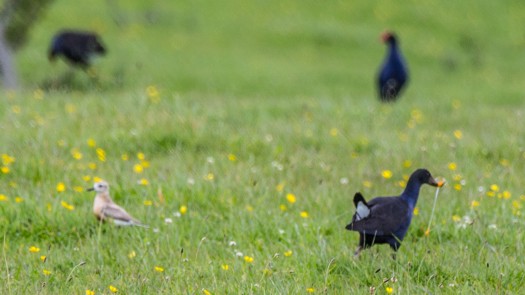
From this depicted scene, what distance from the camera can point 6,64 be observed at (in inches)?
703

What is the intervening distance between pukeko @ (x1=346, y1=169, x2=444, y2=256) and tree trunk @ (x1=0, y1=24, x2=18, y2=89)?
14.6 m

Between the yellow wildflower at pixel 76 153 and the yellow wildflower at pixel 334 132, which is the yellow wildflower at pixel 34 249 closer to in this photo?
the yellow wildflower at pixel 76 153

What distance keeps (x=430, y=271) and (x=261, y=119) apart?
595 centimetres

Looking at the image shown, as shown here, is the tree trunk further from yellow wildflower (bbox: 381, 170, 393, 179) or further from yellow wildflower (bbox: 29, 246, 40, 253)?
yellow wildflower (bbox: 29, 246, 40, 253)

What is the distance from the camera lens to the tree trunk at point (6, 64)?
17734 mm

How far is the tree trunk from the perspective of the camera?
17.7 metres

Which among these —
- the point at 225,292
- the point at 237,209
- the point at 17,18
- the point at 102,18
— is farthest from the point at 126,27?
the point at 225,292

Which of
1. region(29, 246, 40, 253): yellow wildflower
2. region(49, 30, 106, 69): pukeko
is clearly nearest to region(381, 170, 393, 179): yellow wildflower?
region(29, 246, 40, 253): yellow wildflower

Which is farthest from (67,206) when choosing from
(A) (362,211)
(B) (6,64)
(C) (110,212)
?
(B) (6,64)

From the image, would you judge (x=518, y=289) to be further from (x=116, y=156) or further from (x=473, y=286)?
(x=116, y=156)

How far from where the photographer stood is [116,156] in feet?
26.7

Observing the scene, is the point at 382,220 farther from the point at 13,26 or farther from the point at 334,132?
the point at 13,26

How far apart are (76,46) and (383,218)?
1382 cm

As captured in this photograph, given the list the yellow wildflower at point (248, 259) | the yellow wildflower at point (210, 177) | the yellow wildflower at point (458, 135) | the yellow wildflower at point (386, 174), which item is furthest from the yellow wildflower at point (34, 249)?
the yellow wildflower at point (458, 135)
